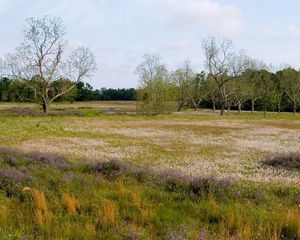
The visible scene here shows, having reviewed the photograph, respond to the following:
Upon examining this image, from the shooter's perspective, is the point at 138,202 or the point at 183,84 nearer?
the point at 138,202

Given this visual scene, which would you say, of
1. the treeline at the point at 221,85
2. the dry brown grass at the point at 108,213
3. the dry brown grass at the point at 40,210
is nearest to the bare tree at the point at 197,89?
the treeline at the point at 221,85

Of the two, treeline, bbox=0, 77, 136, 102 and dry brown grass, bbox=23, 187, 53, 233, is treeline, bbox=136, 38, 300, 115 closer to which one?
treeline, bbox=0, 77, 136, 102

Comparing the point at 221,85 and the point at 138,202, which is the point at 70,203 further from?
the point at 221,85

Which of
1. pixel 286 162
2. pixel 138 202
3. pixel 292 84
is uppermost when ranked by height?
pixel 292 84

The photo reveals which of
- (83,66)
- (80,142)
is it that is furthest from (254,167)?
(83,66)

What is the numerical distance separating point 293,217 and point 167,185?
366cm

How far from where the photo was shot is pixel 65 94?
77.6 m

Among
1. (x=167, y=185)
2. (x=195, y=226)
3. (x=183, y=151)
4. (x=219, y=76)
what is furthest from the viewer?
(x=219, y=76)

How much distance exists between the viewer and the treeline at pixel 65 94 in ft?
227

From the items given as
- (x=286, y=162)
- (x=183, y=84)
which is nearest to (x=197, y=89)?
(x=183, y=84)

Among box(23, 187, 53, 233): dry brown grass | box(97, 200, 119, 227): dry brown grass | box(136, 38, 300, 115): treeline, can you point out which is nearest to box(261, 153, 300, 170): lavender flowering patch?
box(97, 200, 119, 227): dry brown grass

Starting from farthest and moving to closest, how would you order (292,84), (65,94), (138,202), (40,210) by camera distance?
(292,84), (65,94), (138,202), (40,210)

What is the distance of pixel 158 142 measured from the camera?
84.3 ft

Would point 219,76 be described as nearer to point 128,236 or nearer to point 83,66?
point 83,66
